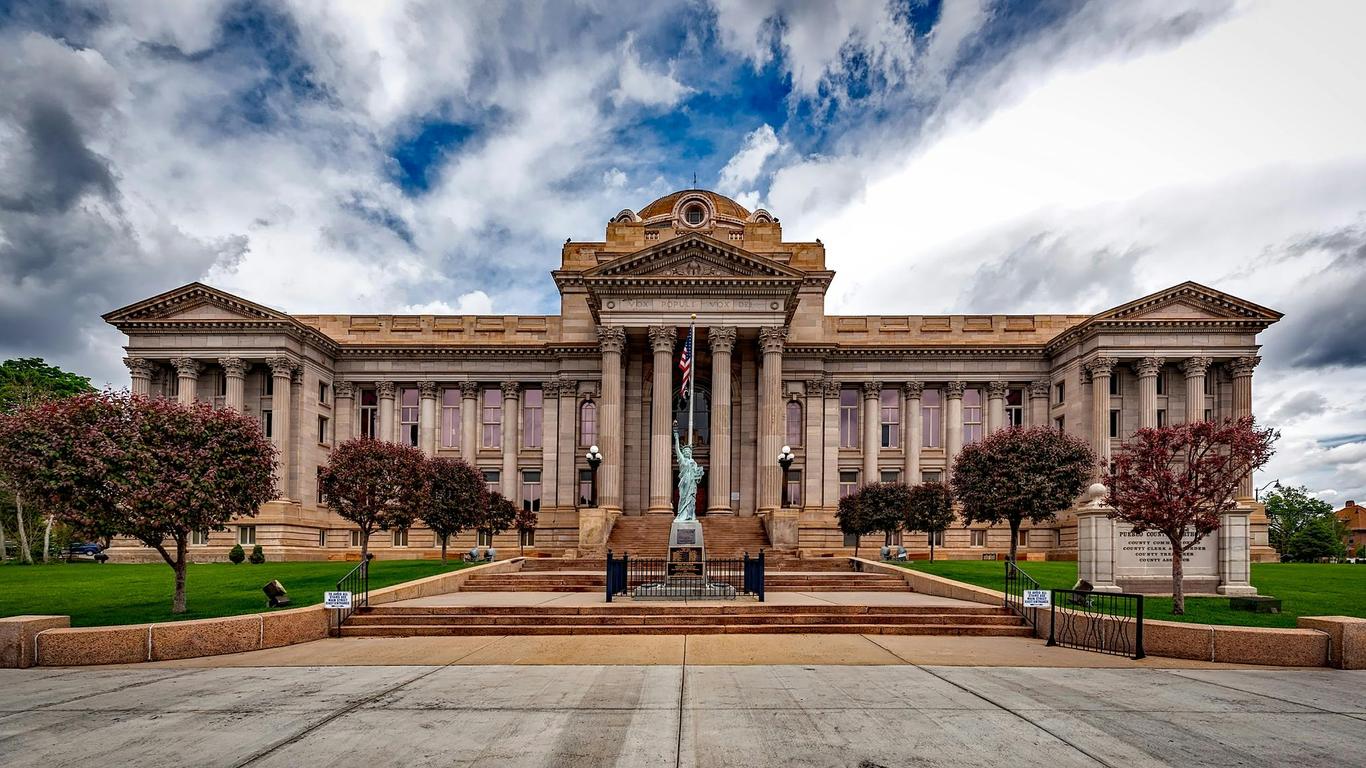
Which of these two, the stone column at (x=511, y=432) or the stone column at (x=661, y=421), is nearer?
the stone column at (x=661, y=421)

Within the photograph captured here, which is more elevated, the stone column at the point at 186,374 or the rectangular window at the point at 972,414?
the stone column at the point at 186,374

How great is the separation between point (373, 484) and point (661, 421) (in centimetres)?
1518

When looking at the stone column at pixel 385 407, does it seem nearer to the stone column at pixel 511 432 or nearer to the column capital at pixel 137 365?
the stone column at pixel 511 432

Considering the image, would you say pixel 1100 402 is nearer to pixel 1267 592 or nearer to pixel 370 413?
pixel 1267 592

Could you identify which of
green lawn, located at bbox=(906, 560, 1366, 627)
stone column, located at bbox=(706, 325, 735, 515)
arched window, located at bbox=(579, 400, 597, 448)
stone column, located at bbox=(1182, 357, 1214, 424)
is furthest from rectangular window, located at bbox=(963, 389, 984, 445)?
arched window, located at bbox=(579, 400, 597, 448)

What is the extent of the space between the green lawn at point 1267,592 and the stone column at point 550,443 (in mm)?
24330

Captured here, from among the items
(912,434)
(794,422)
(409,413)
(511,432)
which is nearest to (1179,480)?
(794,422)

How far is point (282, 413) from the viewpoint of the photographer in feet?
149

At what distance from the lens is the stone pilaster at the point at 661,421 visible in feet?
132

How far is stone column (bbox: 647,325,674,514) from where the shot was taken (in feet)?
132

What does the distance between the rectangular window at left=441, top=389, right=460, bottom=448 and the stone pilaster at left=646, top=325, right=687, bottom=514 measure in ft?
52.4

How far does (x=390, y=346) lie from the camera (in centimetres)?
5044

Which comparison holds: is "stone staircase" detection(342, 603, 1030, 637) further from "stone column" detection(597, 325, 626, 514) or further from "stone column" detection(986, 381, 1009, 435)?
"stone column" detection(986, 381, 1009, 435)

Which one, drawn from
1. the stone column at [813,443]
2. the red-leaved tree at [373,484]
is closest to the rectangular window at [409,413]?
the red-leaved tree at [373,484]
